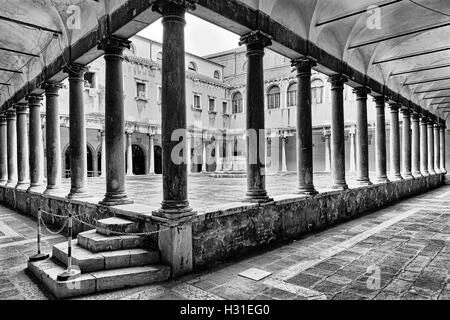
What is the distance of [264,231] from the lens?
19.1ft

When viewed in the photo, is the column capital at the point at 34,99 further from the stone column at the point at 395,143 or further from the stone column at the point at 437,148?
the stone column at the point at 437,148

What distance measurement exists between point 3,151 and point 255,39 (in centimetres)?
1277

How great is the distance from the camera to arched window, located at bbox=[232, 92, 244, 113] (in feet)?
110

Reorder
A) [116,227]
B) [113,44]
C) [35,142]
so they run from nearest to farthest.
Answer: [116,227], [113,44], [35,142]

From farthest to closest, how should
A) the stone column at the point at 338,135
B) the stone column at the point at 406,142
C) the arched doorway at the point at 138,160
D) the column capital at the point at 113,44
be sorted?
the arched doorway at the point at 138,160 → the stone column at the point at 406,142 → the stone column at the point at 338,135 → the column capital at the point at 113,44

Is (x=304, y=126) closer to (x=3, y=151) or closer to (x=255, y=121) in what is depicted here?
(x=255, y=121)

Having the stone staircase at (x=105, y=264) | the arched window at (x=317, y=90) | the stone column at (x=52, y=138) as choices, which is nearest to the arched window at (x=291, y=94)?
the arched window at (x=317, y=90)

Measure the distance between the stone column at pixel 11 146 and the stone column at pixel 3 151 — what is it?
0.88m

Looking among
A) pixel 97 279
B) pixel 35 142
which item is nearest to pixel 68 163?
pixel 35 142

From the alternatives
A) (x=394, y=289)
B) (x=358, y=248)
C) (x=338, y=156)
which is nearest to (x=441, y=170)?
(x=338, y=156)

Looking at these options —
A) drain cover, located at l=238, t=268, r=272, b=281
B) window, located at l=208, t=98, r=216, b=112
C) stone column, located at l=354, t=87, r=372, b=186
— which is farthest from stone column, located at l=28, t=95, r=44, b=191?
window, located at l=208, t=98, r=216, b=112

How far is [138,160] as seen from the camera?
2791 cm

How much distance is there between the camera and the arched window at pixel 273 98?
99.6 feet
